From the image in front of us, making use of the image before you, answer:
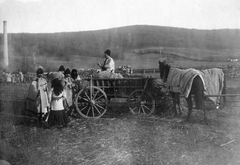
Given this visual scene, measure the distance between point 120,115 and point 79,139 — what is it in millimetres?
2241

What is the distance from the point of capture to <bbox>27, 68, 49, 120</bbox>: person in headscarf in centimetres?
597

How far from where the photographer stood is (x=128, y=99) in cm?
624

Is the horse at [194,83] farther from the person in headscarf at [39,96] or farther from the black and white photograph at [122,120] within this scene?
the person in headscarf at [39,96]

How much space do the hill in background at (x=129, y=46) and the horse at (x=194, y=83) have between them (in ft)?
26.7

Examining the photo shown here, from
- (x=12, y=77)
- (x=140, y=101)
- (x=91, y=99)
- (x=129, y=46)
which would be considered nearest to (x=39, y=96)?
(x=91, y=99)

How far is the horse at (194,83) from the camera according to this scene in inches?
215

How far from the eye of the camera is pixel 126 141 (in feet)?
14.3

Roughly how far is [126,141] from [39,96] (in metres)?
3.04

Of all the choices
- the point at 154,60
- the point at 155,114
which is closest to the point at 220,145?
the point at 155,114

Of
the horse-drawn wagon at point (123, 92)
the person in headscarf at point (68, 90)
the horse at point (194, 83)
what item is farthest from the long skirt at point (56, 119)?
the horse at point (194, 83)

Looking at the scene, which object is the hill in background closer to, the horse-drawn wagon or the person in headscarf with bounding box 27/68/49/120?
the horse-drawn wagon

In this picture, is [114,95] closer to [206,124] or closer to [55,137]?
[55,137]

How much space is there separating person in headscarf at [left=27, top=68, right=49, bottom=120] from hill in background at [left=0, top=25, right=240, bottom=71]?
971 centimetres

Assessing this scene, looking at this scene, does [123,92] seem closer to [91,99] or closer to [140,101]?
[140,101]
